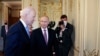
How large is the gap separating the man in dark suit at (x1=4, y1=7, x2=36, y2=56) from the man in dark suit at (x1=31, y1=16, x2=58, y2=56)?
141 centimetres

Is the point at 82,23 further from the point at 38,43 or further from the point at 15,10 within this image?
the point at 15,10

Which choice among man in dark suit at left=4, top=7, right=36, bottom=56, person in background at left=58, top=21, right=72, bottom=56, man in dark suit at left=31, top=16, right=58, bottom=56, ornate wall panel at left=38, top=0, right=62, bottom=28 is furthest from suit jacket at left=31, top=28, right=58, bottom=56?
ornate wall panel at left=38, top=0, right=62, bottom=28

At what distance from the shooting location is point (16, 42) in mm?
3125

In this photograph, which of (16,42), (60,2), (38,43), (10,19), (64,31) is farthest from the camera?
(10,19)

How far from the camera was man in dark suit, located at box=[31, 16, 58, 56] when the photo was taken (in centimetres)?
474

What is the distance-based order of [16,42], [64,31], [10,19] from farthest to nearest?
[10,19] < [64,31] < [16,42]

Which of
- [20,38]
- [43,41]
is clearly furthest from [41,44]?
[20,38]

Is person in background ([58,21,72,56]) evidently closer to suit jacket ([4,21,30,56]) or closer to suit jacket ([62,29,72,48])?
suit jacket ([62,29,72,48])

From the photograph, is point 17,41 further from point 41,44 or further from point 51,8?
point 51,8

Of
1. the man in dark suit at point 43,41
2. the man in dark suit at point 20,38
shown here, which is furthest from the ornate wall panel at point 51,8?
the man in dark suit at point 20,38

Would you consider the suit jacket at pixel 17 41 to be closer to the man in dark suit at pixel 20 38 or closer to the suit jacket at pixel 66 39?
the man in dark suit at pixel 20 38

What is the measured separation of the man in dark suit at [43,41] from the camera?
474cm

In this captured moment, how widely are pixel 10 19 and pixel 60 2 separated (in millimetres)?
9989

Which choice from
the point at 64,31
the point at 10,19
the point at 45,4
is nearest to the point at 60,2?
the point at 45,4
